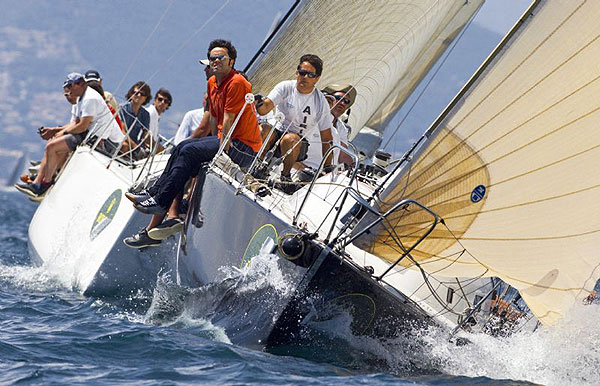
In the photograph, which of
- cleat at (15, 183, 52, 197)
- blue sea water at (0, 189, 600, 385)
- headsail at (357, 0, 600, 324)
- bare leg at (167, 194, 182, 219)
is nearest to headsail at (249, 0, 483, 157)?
bare leg at (167, 194, 182, 219)

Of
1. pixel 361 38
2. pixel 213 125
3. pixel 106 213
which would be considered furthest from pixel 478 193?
pixel 106 213

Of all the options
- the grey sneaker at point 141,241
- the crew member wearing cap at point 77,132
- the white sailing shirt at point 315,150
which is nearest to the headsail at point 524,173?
the white sailing shirt at point 315,150

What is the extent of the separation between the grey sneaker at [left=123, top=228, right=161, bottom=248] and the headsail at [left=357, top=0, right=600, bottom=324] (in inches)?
79.2

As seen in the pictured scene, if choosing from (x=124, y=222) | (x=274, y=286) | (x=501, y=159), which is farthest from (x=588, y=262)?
(x=124, y=222)

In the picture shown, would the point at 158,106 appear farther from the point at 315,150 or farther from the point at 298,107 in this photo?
the point at 298,107

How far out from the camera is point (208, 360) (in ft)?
22.4

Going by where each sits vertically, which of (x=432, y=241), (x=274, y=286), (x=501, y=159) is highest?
(x=501, y=159)

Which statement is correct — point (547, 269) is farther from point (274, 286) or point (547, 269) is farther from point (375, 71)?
point (375, 71)

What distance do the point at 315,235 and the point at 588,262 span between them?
1.61 metres

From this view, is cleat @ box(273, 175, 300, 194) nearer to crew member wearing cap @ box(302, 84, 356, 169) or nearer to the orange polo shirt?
the orange polo shirt

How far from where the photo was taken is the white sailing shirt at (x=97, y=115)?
35.5ft

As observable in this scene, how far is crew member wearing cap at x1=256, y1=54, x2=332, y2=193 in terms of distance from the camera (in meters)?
8.27

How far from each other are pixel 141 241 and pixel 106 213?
1373 millimetres

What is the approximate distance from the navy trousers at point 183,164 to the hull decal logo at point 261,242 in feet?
2.98
